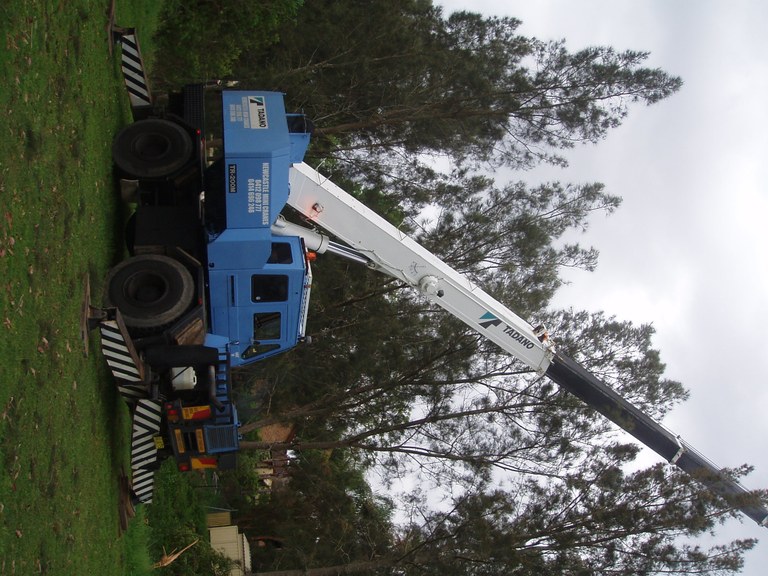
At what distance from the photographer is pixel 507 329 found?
12.6 metres

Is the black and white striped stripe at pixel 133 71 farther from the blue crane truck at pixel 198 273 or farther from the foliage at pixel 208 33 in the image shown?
the foliage at pixel 208 33

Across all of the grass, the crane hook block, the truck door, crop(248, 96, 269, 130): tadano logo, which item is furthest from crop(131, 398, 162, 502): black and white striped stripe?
the crane hook block

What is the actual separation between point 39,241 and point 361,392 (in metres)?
10.7

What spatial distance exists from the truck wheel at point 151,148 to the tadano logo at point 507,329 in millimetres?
5417

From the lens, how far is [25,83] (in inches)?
283

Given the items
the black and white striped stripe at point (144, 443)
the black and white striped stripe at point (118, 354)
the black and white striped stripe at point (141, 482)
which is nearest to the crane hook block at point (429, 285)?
the black and white striped stripe at point (144, 443)

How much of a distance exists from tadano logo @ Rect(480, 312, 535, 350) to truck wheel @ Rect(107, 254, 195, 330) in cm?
484

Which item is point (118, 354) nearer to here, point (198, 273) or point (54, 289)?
point (198, 273)

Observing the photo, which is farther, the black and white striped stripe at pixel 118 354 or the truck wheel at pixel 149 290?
the truck wheel at pixel 149 290

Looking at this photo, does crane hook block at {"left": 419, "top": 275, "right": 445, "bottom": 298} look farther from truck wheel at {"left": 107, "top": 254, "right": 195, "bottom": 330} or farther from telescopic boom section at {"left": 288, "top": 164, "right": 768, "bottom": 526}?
truck wheel at {"left": 107, "top": 254, "right": 195, "bottom": 330}

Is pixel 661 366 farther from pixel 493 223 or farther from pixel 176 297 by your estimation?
pixel 176 297

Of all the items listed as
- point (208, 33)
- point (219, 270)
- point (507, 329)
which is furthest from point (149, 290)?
point (208, 33)

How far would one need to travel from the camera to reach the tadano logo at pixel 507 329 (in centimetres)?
1253

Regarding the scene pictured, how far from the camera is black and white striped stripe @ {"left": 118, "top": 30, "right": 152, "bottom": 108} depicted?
39.6 ft
